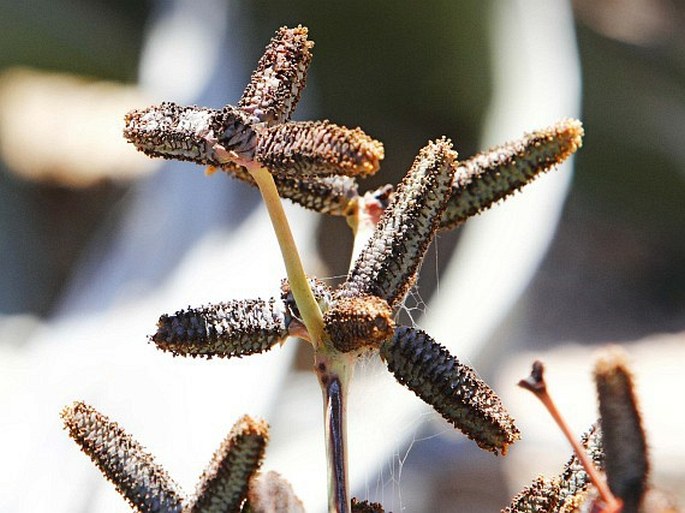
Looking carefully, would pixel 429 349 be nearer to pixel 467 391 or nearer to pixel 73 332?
pixel 467 391

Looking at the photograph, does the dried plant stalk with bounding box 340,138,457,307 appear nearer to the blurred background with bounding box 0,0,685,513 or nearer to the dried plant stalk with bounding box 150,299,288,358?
the dried plant stalk with bounding box 150,299,288,358

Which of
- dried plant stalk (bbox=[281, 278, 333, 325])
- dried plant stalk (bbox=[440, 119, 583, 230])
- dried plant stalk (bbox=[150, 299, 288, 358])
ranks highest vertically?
dried plant stalk (bbox=[440, 119, 583, 230])

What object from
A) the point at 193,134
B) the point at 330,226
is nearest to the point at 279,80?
the point at 193,134

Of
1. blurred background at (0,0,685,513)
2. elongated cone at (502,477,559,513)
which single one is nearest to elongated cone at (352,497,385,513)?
elongated cone at (502,477,559,513)

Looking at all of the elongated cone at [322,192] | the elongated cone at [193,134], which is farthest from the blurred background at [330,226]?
the elongated cone at [193,134]

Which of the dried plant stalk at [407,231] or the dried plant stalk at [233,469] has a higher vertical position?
the dried plant stalk at [407,231]

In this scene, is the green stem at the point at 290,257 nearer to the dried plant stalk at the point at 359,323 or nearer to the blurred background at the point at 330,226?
the dried plant stalk at the point at 359,323

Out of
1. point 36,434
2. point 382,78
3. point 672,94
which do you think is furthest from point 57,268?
point 672,94
